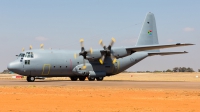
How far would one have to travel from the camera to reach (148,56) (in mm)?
51688

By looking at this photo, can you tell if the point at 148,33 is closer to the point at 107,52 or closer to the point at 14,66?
the point at 107,52

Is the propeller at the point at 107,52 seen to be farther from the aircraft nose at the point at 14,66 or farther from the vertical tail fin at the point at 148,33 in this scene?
the aircraft nose at the point at 14,66

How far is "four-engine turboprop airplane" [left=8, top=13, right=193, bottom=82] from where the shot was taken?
42.7 metres

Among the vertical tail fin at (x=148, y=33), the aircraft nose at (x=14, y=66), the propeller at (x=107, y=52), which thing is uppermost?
the vertical tail fin at (x=148, y=33)

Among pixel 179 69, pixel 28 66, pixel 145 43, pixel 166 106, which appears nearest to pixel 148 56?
pixel 145 43

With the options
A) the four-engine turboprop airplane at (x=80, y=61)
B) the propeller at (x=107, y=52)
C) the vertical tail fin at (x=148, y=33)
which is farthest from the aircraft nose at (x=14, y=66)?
the vertical tail fin at (x=148, y=33)

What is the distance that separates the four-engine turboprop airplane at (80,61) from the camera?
42688mm

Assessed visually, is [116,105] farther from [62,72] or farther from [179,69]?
[179,69]

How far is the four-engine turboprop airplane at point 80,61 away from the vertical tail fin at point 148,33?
6.22 ft

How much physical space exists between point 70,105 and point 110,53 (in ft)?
96.7

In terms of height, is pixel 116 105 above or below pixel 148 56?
below

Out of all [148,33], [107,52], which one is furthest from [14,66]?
[148,33]

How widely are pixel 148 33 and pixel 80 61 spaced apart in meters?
11.9

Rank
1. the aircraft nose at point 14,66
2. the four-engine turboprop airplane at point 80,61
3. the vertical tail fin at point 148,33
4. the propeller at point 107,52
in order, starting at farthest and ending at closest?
the vertical tail fin at point 148,33
the propeller at point 107,52
the four-engine turboprop airplane at point 80,61
the aircraft nose at point 14,66
